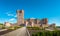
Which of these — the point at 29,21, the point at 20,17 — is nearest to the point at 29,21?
the point at 29,21

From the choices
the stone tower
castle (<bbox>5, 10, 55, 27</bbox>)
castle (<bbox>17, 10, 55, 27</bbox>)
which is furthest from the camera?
castle (<bbox>17, 10, 55, 27</bbox>)

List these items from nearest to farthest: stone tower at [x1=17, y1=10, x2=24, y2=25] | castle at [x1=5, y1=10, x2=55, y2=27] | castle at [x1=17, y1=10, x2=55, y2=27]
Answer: castle at [x1=5, y1=10, x2=55, y2=27] → stone tower at [x1=17, y1=10, x2=24, y2=25] → castle at [x1=17, y1=10, x2=55, y2=27]

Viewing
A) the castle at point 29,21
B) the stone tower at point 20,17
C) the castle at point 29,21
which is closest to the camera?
the castle at point 29,21

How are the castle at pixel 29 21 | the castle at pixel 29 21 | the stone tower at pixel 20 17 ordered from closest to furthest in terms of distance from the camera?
the castle at pixel 29 21 < the stone tower at pixel 20 17 < the castle at pixel 29 21

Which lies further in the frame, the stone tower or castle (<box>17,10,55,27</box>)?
castle (<box>17,10,55,27</box>)

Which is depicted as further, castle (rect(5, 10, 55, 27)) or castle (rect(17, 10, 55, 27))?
castle (rect(17, 10, 55, 27))

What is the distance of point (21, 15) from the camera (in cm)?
9894

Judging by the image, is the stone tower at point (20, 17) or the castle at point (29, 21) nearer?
the castle at point (29, 21)

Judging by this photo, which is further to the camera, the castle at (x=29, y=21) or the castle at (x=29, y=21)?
the castle at (x=29, y=21)

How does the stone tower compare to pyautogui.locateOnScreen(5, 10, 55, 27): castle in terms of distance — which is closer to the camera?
pyautogui.locateOnScreen(5, 10, 55, 27): castle

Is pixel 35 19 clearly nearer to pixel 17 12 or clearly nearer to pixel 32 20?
pixel 32 20

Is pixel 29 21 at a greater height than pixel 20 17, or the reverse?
pixel 20 17

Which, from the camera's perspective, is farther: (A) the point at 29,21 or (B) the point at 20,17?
(A) the point at 29,21

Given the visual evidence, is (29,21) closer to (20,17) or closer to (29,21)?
(29,21)
